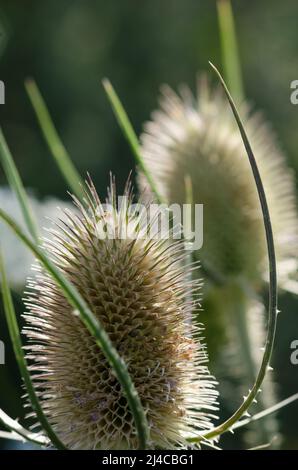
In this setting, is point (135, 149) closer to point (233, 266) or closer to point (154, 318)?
point (154, 318)

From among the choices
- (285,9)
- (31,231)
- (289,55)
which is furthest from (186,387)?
(285,9)

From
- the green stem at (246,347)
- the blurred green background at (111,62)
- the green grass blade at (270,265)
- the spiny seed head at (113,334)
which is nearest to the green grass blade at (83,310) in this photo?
the green grass blade at (270,265)

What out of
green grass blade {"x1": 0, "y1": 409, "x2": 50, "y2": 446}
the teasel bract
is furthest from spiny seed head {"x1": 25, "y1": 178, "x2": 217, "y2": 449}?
the teasel bract

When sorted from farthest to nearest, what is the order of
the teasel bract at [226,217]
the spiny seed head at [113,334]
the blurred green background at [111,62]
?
1. the blurred green background at [111,62]
2. the teasel bract at [226,217]
3. the spiny seed head at [113,334]

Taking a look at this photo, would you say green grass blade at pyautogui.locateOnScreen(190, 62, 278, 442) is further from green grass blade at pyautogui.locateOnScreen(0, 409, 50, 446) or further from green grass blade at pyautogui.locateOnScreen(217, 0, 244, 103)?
green grass blade at pyautogui.locateOnScreen(217, 0, 244, 103)

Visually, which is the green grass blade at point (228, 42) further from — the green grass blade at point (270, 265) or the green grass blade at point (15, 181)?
the green grass blade at point (270, 265)

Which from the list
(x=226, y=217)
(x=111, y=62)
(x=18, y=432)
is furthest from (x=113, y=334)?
(x=111, y=62)

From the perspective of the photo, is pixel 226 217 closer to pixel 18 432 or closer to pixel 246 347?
pixel 246 347
